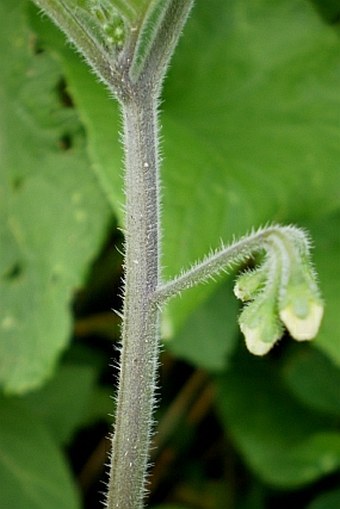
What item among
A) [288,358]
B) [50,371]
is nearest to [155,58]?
[50,371]

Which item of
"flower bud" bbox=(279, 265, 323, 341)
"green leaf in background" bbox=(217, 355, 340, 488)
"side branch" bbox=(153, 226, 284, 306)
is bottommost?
"green leaf in background" bbox=(217, 355, 340, 488)

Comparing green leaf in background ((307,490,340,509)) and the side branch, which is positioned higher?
the side branch

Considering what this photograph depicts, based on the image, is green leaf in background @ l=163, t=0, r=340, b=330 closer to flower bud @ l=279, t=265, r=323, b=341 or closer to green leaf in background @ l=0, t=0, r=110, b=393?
green leaf in background @ l=0, t=0, r=110, b=393

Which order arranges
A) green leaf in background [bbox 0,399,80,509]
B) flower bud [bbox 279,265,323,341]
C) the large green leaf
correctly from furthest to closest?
1. green leaf in background [bbox 0,399,80,509]
2. the large green leaf
3. flower bud [bbox 279,265,323,341]

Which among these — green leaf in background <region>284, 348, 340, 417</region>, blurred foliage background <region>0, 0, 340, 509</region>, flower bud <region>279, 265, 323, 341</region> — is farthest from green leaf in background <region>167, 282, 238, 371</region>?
flower bud <region>279, 265, 323, 341</region>

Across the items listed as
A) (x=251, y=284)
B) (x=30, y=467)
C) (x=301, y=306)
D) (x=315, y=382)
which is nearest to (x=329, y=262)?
(x=315, y=382)

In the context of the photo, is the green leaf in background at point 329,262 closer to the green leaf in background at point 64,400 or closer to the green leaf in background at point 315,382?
the green leaf in background at point 315,382

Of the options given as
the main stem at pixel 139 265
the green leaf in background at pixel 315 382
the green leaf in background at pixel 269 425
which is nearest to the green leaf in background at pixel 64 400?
the green leaf in background at pixel 269 425
